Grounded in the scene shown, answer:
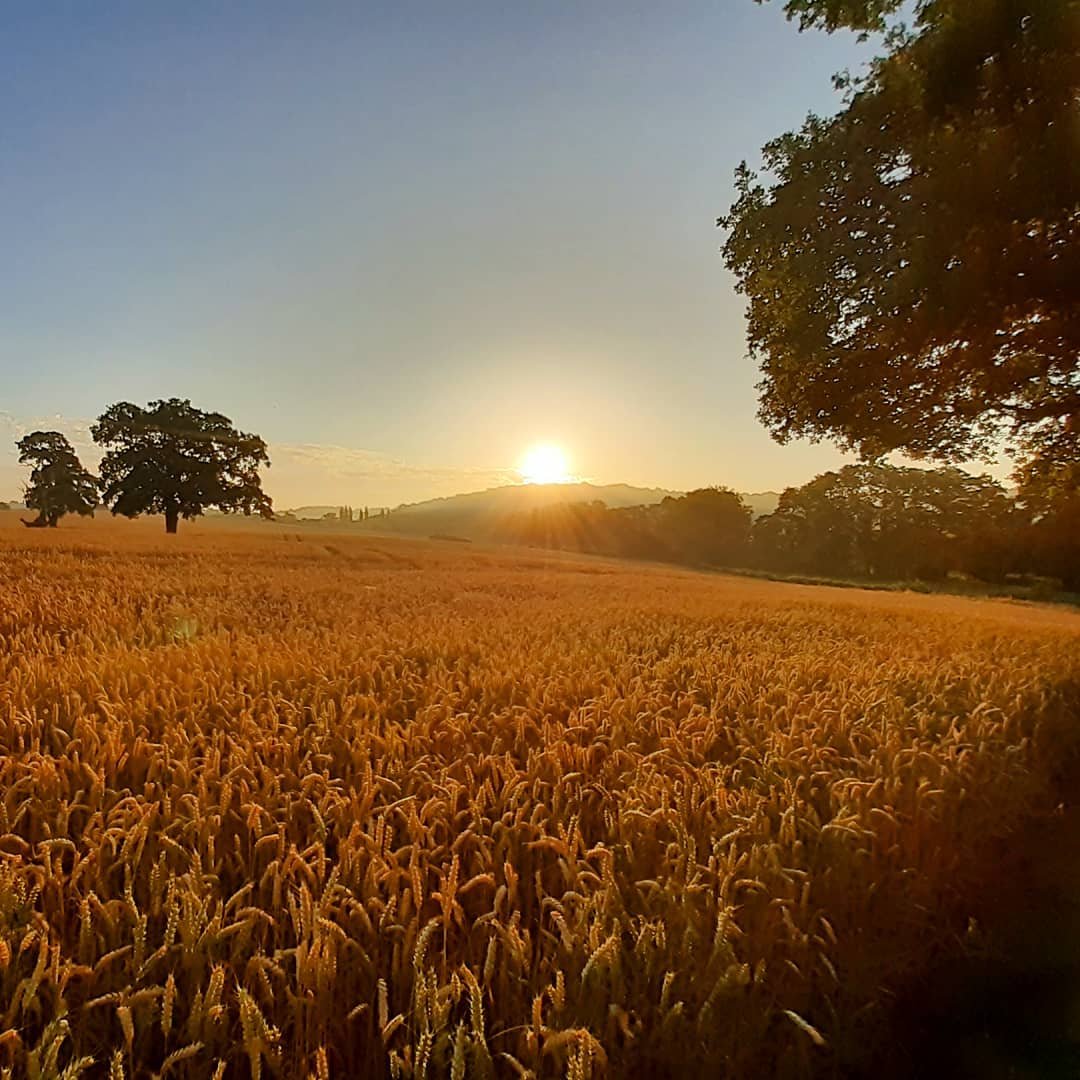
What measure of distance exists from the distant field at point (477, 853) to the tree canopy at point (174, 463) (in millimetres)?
41941

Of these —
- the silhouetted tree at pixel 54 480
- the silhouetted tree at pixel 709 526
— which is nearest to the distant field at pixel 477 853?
the silhouetted tree at pixel 54 480

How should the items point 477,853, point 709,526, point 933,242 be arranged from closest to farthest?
point 477,853 → point 933,242 → point 709,526

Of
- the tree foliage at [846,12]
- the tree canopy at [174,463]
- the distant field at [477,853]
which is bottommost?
the distant field at [477,853]

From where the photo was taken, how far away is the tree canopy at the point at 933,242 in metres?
8.56

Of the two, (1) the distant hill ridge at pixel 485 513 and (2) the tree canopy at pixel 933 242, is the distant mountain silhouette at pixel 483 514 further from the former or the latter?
(2) the tree canopy at pixel 933 242

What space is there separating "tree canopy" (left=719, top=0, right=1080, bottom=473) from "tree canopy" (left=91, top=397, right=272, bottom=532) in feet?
132

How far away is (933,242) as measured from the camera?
9.12 metres

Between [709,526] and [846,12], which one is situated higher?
[846,12]

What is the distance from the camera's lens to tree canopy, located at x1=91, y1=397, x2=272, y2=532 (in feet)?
138

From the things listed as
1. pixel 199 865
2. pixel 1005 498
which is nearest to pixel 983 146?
pixel 199 865

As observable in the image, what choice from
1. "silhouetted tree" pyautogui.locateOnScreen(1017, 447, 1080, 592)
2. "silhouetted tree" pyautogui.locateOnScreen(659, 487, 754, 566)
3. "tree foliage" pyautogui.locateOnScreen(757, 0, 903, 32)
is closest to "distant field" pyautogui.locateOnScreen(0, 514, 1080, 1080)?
"tree foliage" pyautogui.locateOnScreen(757, 0, 903, 32)

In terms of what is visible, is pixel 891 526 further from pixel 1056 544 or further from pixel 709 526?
pixel 709 526

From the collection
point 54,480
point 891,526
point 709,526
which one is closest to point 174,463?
point 54,480

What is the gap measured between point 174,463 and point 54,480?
12534mm
